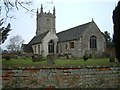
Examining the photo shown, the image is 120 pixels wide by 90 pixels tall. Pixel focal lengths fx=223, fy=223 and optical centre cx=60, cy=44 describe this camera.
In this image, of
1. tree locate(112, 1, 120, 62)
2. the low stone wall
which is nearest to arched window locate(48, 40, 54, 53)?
tree locate(112, 1, 120, 62)

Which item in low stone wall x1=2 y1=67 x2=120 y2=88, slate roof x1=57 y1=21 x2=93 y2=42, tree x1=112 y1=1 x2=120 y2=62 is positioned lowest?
low stone wall x1=2 y1=67 x2=120 y2=88

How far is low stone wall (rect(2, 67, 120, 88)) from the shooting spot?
32.9ft

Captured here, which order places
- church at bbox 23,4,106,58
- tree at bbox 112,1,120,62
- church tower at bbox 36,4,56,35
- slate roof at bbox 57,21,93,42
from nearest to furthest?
1. tree at bbox 112,1,120,62
2. church at bbox 23,4,106,58
3. slate roof at bbox 57,21,93,42
4. church tower at bbox 36,4,56,35

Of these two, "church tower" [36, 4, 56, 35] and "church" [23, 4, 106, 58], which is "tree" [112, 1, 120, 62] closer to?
"church" [23, 4, 106, 58]

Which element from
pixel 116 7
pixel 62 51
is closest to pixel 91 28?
pixel 62 51

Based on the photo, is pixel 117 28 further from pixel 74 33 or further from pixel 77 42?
pixel 74 33

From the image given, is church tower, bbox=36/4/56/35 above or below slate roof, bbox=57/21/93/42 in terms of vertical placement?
above

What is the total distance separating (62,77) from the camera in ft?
33.6

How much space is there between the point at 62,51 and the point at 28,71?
118 feet

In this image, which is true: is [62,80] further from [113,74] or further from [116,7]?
[116,7]

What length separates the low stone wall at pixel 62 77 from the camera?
1002 cm

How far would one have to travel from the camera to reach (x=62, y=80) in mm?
10250

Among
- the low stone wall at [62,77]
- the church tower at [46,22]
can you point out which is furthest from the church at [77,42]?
the low stone wall at [62,77]

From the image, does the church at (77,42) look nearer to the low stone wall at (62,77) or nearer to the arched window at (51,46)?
the arched window at (51,46)
